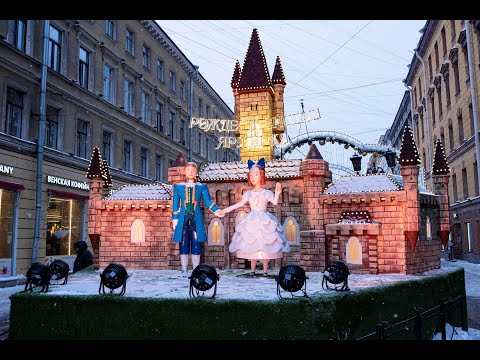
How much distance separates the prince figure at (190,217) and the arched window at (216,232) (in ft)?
7.42

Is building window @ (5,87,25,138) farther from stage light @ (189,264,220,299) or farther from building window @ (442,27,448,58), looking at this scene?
building window @ (442,27,448,58)

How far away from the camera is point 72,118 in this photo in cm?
1906

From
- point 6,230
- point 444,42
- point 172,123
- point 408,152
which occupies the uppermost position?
point 444,42

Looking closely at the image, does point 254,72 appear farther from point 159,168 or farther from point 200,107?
point 200,107

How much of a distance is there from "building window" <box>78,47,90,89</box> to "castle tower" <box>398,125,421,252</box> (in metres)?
15.3

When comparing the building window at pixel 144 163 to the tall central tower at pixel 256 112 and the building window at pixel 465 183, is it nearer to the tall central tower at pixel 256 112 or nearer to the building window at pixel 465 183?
the tall central tower at pixel 256 112

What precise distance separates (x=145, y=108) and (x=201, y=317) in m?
21.2

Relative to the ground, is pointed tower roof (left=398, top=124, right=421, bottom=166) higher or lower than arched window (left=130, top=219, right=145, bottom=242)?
higher

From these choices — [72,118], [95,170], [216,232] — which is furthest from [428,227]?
[72,118]

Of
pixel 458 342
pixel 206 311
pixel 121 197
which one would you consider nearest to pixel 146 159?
pixel 121 197

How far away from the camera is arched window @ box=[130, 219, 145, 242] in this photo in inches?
508

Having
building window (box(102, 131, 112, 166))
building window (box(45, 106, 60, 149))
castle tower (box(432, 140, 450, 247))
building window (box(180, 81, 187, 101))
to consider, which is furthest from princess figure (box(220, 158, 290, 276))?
building window (box(180, 81, 187, 101))

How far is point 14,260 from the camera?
51.1 ft
